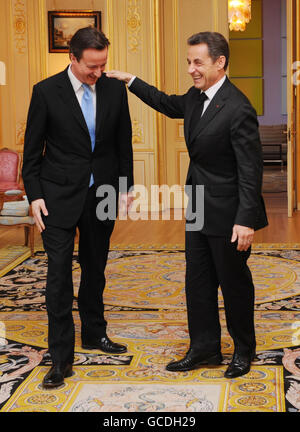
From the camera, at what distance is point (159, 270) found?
18.4 ft

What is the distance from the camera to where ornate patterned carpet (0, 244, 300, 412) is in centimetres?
288

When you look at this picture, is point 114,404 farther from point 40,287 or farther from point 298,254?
point 298,254

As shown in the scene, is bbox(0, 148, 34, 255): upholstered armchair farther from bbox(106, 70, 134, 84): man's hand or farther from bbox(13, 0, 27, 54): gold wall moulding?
bbox(106, 70, 134, 84): man's hand

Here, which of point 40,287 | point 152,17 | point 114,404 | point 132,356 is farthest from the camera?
point 152,17

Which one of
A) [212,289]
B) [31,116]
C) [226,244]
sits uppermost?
[31,116]

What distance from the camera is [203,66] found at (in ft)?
9.73

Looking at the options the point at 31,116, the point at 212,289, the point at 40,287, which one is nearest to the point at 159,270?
the point at 40,287

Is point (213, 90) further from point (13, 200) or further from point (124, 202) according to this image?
point (13, 200)

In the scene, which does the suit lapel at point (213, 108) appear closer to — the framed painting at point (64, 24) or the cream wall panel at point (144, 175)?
the cream wall panel at point (144, 175)

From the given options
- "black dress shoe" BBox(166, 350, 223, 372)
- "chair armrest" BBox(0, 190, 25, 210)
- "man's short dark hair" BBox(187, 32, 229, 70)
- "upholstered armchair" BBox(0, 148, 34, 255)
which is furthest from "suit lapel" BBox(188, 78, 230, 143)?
"chair armrest" BBox(0, 190, 25, 210)

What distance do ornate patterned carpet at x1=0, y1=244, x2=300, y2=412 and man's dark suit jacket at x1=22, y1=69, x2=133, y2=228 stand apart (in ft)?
2.46

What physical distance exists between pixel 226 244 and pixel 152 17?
6.33 metres

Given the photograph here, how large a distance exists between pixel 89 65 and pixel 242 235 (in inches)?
39.1

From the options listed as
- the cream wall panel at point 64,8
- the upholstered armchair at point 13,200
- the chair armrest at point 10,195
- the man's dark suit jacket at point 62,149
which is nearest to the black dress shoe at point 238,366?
the man's dark suit jacket at point 62,149
